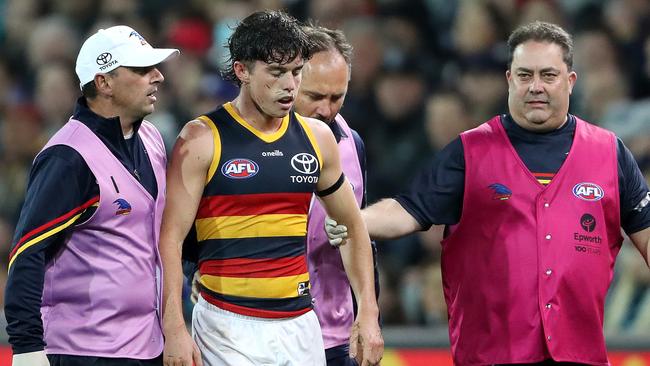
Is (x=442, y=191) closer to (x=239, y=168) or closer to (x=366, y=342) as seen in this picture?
(x=366, y=342)

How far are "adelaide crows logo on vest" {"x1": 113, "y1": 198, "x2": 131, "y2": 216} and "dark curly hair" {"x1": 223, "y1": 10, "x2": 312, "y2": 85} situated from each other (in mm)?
701

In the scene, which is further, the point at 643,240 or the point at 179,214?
the point at 643,240

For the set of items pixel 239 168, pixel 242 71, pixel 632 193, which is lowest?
pixel 632 193

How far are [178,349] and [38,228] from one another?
651mm

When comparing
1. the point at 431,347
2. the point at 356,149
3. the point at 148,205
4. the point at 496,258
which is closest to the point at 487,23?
the point at 431,347

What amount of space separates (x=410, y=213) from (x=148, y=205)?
3.80 feet

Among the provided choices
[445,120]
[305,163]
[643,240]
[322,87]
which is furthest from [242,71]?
[445,120]

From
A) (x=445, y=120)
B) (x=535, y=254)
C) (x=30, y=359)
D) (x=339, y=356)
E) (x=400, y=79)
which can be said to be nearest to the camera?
(x=30, y=359)

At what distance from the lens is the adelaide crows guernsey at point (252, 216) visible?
4414 mm

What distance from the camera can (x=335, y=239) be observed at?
4719 millimetres

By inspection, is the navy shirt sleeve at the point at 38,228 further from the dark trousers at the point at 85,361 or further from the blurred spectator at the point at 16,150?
the blurred spectator at the point at 16,150

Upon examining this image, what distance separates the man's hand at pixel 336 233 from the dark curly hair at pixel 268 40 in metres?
0.67

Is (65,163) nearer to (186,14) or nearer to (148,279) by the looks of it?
(148,279)

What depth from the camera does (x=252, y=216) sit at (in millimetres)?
4441
